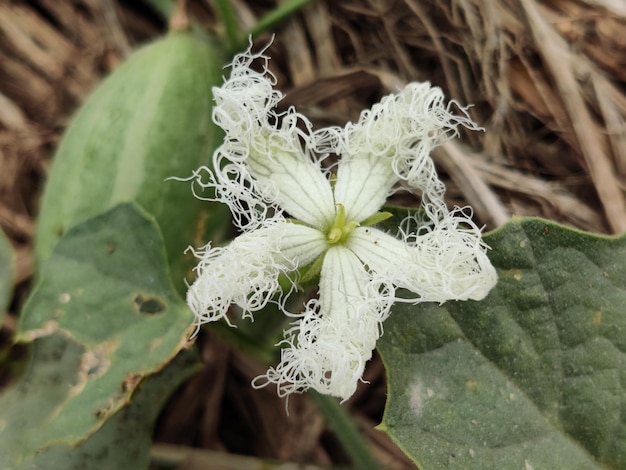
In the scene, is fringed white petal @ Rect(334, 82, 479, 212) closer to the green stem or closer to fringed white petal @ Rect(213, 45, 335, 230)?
fringed white petal @ Rect(213, 45, 335, 230)

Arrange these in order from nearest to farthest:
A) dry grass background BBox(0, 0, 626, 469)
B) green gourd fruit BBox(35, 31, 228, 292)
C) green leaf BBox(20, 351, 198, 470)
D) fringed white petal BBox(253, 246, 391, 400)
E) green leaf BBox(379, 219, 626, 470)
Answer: fringed white petal BBox(253, 246, 391, 400) → green leaf BBox(379, 219, 626, 470) → green leaf BBox(20, 351, 198, 470) → green gourd fruit BBox(35, 31, 228, 292) → dry grass background BBox(0, 0, 626, 469)

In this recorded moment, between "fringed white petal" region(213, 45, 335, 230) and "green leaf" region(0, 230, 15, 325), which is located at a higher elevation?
"fringed white petal" region(213, 45, 335, 230)

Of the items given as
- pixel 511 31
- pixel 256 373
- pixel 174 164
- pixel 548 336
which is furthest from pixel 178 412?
pixel 511 31

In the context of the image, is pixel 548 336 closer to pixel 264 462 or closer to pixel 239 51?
pixel 264 462

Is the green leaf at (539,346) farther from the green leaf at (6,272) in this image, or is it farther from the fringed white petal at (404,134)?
the green leaf at (6,272)

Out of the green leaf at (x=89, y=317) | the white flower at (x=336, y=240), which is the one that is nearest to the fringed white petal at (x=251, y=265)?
the white flower at (x=336, y=240)

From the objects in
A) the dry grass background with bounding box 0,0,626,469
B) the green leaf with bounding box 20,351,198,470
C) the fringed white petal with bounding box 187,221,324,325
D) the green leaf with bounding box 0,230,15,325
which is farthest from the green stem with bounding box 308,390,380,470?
the green leaf with bounding box 0,230,15,325
